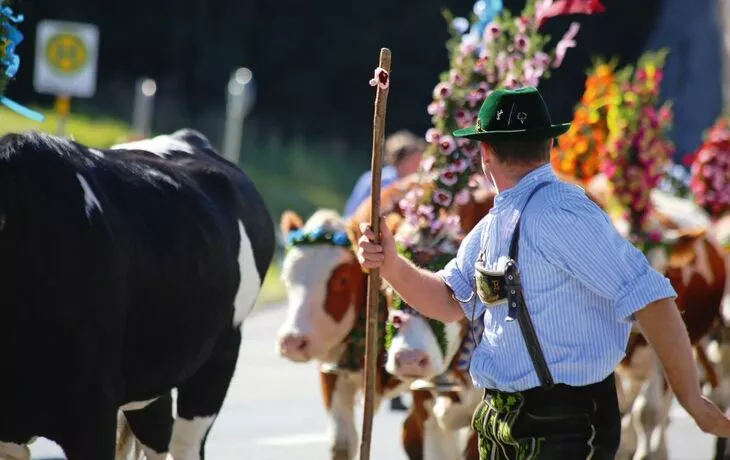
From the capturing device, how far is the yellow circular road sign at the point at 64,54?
16.1 meters

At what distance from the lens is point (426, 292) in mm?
5336

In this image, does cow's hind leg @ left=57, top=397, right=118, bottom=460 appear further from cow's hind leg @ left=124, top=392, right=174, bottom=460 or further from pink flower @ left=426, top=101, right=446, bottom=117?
pink flower @ left=426, top=101, right=446, bottom=117

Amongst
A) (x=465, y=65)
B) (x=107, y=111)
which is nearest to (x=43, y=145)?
(x=465, y=65)

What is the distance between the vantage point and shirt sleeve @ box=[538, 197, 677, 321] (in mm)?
4688

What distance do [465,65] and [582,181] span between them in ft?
10.4

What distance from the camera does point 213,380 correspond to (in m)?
7.63

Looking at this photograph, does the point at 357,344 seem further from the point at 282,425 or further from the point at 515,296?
the point at 515,296

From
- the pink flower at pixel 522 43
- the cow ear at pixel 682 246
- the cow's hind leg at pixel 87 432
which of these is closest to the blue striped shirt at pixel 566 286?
the cow's hind leg at pixel 87 432

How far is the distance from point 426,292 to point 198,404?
101 inches

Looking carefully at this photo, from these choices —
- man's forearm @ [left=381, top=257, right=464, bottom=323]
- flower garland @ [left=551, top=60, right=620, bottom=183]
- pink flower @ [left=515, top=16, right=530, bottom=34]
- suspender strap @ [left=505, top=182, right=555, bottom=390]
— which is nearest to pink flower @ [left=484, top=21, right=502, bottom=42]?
pink flower @ [left=515, top=16, right=530, bottom=34]

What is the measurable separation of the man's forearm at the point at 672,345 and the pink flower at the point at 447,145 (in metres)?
3.92

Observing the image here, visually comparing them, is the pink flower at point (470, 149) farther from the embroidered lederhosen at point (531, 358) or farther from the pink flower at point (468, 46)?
the embroidered lederhosen at point (531, 358)

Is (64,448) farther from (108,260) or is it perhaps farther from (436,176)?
(436,176)


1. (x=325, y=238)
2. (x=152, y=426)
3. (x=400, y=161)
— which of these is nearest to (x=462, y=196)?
(x=325, y=238)
